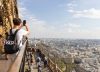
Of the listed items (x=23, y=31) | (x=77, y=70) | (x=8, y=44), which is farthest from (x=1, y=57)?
(x=77, y=70)

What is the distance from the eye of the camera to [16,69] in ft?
11.2

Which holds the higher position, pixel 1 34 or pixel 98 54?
pixel 1 34

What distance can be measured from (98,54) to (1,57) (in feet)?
526

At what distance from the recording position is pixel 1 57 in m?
Answer: 5.52

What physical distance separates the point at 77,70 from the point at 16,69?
6063cm

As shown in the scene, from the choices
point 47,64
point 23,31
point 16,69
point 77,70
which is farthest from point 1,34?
point 77,70

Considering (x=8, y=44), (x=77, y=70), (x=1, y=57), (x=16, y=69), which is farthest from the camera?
(x=77, y=70)

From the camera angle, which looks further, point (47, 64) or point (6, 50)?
point (47, 64)

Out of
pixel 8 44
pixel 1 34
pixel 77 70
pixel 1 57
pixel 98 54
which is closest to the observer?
pixel 1 57

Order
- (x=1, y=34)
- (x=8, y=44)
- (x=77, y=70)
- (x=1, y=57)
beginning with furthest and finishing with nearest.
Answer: (x=77, y=70)
(x=1, y=34)
(x=8, y=44)
(x=1, y=57)

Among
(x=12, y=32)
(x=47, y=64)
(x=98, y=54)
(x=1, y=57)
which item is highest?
(x=12, y=32)

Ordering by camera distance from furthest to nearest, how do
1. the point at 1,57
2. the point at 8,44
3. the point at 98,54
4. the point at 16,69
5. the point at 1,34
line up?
the point at 98,54 < the point at 1,34 < the point at 8,44 < the point at 1,57 < the point at 16,69

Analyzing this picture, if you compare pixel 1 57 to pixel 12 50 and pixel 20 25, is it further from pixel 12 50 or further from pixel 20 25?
pixel 20 25

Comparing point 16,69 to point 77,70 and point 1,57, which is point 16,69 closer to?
point 1,57
